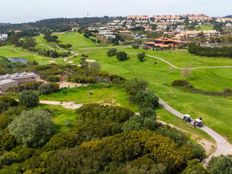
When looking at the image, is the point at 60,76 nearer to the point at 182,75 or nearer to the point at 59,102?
the point at 59,102

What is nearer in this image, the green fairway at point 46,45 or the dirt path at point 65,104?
the dirt path at point 65,104

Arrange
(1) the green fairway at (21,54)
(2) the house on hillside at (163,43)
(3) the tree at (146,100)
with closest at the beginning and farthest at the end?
(3) the tree at (146,100) < (1) the green fairway at (21,54) < (2) the house on hillside at (163,43)

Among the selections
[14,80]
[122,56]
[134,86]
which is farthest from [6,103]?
[122,56]

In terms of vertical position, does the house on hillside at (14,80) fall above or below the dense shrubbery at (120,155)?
below

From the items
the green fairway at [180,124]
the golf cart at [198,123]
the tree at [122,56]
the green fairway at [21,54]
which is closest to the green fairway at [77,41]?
the green fairway at [21,54]

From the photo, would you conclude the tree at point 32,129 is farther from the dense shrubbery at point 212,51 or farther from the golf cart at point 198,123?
Answer: the dense shrubbery at point 212,51

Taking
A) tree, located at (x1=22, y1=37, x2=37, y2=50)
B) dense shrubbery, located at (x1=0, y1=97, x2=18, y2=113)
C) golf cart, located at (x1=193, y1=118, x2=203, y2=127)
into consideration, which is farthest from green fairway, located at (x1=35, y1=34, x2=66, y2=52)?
golf cart, located at (x1=193, y1=118, x2=203, y2=127)

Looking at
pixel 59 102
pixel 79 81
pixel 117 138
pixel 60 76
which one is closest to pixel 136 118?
pixel 117 138
